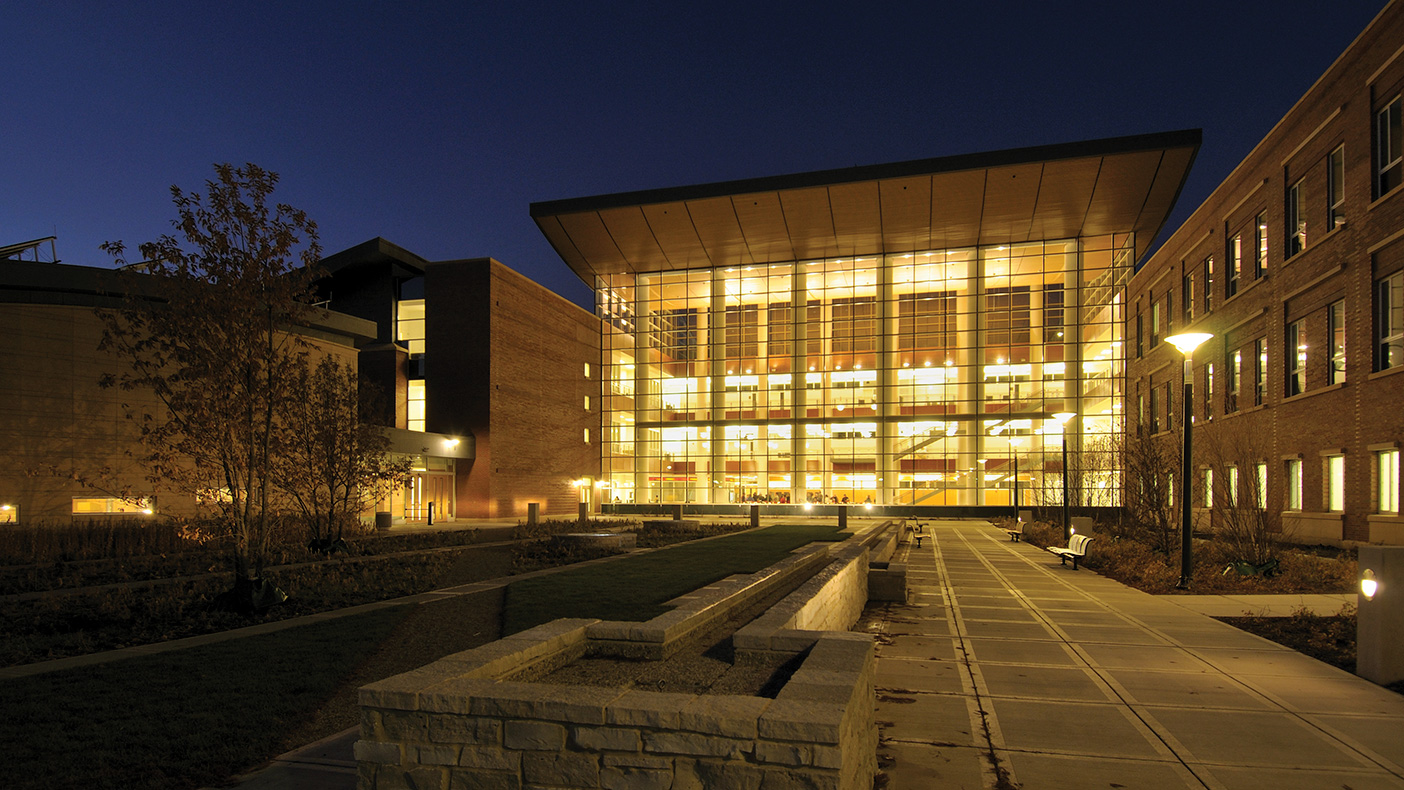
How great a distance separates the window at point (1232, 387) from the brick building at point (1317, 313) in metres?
0.05

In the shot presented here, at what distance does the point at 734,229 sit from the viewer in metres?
52.3

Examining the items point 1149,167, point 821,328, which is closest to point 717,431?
point 821,328

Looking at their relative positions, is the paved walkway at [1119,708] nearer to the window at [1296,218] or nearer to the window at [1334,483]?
the window at [1334,483]

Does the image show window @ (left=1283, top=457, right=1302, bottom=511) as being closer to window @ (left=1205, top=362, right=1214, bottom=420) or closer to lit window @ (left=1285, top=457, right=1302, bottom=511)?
lit window @ (left=1285, top=457, right=1302, bottom=511)

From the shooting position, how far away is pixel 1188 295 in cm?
3809

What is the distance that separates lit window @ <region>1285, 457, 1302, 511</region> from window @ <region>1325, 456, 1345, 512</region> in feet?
6.08

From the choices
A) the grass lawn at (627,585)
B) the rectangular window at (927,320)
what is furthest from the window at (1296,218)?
the rectangular window at (927,320)

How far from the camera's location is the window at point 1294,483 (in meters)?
25.8

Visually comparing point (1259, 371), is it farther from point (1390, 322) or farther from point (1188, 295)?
point (1188, 295)

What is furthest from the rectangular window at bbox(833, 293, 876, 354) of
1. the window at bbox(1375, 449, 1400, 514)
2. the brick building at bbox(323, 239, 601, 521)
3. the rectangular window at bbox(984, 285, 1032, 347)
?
the window at bbox(1375, 449, 1400, 514)

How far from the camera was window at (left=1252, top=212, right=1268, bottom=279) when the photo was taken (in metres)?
29.0

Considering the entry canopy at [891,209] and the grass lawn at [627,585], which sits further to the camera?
the entry canopy at [891,209]

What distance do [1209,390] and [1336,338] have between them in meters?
11.2

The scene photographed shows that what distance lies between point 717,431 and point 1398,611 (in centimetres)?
4831
